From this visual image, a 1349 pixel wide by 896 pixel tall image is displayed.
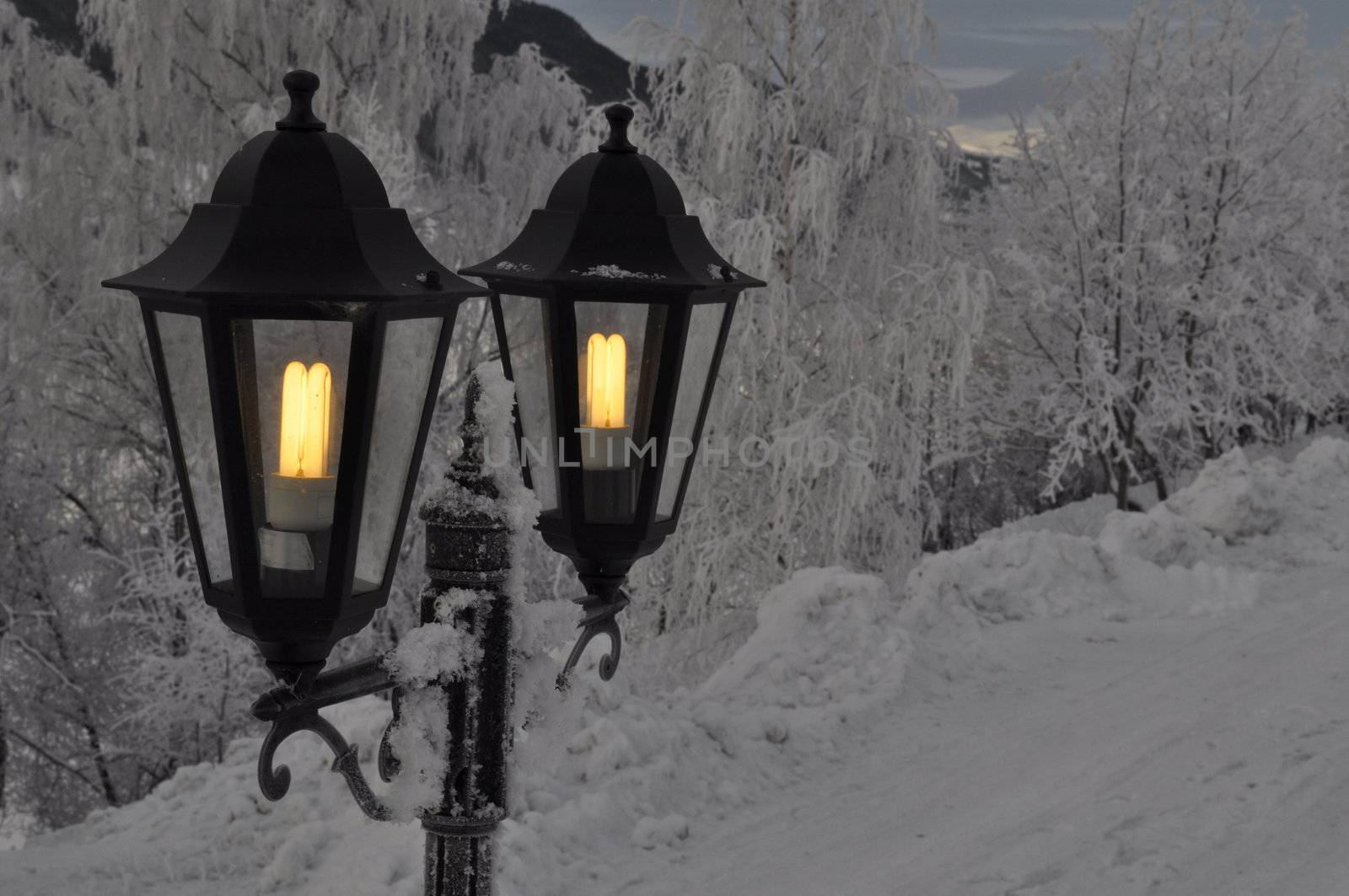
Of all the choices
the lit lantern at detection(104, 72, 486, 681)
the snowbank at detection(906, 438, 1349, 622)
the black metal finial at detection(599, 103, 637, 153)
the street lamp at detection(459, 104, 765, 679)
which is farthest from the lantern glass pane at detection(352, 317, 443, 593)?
the snowbank at detection(906, 438, 1349, 622)

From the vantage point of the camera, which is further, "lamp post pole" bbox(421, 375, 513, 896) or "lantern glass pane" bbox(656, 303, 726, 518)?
"lantern glass pane" bbox(656, 303, 726, 518)

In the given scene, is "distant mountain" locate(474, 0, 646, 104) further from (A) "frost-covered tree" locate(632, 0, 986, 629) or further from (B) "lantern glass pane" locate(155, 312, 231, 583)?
(B) "lantern glass pane" locate(155, 312, 231, 583)

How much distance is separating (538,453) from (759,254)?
24.6ft

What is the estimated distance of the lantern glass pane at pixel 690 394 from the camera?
2480 mm

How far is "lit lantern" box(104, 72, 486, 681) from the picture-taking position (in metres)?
1.79

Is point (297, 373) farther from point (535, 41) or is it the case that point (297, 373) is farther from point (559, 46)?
point (559, 46)

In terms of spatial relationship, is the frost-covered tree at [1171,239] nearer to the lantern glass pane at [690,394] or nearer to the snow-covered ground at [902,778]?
the snow-covered ground at [902,778]

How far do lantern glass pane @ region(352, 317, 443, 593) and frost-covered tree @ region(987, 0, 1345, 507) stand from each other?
12.7 meters

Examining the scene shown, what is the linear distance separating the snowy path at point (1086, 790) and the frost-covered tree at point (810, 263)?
342 cm

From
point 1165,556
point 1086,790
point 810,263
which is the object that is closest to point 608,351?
point 1086,790

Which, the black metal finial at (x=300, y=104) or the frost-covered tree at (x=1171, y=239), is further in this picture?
the frost-covered tree at (x=1171, y=239)

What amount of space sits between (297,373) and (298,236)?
7.5 inches

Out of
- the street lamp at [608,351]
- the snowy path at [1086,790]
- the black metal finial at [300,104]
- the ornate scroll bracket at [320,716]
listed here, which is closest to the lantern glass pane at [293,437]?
the ornate scroll bracket at [320,716]

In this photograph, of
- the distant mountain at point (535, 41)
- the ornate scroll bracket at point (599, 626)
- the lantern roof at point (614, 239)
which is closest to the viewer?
the lantern roof at point (614, 239)
